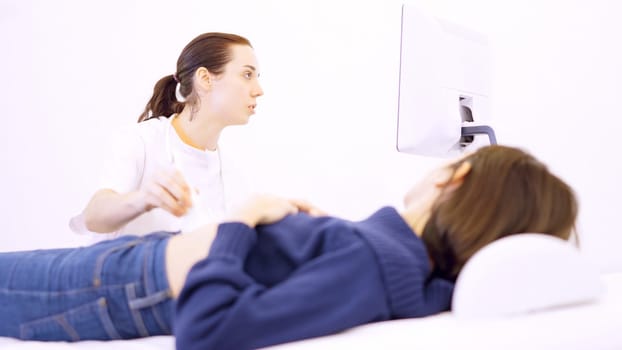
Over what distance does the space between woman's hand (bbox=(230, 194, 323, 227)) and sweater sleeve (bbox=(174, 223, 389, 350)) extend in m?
0.08

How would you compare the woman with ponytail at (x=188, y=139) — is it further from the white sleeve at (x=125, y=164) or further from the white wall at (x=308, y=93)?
the white wall at (x=308, y=93)

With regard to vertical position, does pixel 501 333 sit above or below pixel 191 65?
below

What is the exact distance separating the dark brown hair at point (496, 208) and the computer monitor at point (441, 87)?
1.84 ft

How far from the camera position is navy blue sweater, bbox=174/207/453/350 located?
705 millimetres

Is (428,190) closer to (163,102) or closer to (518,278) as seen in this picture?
(518,278)

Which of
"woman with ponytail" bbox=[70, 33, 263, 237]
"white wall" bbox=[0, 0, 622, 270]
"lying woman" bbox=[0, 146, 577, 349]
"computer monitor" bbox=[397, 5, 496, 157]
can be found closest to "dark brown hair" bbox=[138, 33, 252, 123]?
"woman with ponytail" bbox=[70, 33, 263, 237]

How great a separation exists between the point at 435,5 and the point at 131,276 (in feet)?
7.33

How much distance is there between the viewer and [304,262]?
0.82 meters

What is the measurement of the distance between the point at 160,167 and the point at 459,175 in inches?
45.0

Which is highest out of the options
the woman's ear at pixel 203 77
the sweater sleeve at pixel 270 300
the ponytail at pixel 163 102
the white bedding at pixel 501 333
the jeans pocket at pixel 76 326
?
the woman's ear at pixel 203 77

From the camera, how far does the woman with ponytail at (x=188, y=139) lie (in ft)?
5.65

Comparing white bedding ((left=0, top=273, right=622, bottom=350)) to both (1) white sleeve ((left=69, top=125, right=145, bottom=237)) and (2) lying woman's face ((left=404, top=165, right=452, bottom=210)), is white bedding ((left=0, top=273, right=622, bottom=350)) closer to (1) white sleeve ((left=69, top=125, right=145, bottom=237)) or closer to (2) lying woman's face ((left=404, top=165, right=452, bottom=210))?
(2) lying woman's face ((left=404, top=165, right=452, bottom=210))

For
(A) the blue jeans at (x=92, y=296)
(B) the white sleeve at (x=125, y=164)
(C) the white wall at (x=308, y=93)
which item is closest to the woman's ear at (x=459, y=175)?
→ (A) the blue jeans at (x=92, y=296)

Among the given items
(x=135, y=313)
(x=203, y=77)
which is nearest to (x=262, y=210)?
(x=135, y=313)
